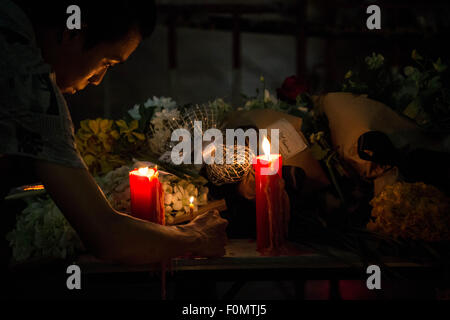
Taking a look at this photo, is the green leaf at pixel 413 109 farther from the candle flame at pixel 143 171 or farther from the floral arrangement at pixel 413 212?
the candle flame at pixel 143 171

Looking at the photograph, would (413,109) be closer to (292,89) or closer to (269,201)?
(292,89)

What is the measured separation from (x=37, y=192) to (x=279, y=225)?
0.68 meters

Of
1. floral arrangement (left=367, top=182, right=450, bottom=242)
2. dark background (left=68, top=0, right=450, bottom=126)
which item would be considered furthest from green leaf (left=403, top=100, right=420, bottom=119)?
dark background (left=68, top=0, right=450, bottom=126)

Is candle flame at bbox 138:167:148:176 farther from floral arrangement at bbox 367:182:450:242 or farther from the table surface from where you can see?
floral arrangement at bbox 367:182:450:242

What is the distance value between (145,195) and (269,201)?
293 mm

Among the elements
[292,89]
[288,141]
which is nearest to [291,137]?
[288,141]

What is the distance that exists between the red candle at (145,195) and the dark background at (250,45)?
88.3 inches

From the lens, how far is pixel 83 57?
2.66ft

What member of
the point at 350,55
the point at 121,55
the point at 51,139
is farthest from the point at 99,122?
the point at 350,55

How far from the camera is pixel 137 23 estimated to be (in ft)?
2.63

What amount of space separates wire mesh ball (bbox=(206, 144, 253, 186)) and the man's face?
14.0 inches

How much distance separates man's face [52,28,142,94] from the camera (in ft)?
2.60

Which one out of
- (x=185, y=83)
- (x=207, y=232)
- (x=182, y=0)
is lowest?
(x=207, y=232)

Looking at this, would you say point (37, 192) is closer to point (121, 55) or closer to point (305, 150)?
point (121, 55)
